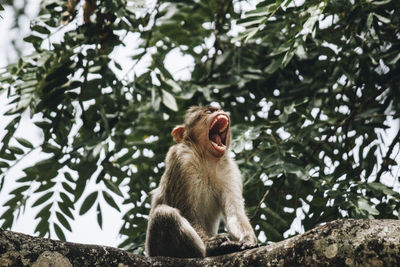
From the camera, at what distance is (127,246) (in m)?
7.46

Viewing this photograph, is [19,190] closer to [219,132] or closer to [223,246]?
[219,132]

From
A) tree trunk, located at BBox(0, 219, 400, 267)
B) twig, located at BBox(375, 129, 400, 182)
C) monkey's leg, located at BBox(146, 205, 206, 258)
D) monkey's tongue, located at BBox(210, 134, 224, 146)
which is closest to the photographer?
tree trunk, located at BBox(0, 219, 400, 267)

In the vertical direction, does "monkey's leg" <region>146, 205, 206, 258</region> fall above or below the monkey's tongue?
below

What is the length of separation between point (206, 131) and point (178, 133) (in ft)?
1.40

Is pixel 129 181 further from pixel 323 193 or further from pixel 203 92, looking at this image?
pixel 323 193

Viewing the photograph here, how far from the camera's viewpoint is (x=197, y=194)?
23.8 feet

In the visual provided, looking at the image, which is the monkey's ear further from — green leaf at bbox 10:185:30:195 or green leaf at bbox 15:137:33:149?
green leaf at bbox 10:185:30:195

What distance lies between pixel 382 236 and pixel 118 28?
4652 mm

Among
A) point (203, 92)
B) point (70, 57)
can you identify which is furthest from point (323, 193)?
point (70, 57)

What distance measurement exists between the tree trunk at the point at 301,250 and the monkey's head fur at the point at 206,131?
3.63 metres

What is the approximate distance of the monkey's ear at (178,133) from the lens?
26.1ft

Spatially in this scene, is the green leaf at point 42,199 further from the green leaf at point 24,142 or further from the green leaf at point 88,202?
the green leaf at point 24,142

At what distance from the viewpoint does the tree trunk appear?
3.53 m

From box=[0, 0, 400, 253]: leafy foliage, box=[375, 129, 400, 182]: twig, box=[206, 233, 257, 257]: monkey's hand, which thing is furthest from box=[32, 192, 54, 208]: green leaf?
box=[375, 129, 400, 182]: twig
